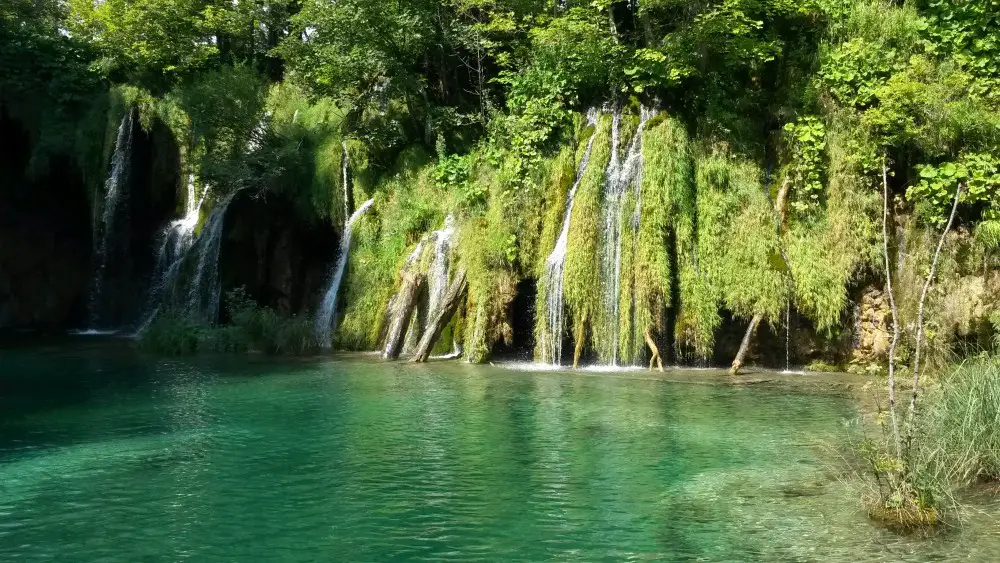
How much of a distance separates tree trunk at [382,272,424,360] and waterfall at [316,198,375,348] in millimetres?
2417

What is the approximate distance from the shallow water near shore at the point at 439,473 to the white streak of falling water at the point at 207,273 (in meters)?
7.65

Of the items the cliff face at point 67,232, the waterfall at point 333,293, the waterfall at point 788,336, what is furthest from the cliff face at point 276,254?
→ the waterfall at point 788,336

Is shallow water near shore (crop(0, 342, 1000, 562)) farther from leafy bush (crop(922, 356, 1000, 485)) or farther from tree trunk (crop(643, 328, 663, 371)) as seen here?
tree trunk (crop(643, 328, 663, 371))

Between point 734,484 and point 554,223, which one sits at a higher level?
point 554,223

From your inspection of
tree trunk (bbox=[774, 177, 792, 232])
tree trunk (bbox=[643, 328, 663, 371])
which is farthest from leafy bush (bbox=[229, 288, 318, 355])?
tree trunk (bbox=[774, 177, 792, 232])

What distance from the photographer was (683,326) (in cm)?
1572

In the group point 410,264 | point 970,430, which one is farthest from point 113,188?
point 970,430

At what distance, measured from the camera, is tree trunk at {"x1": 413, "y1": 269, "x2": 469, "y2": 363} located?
17.1m

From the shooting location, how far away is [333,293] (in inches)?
801

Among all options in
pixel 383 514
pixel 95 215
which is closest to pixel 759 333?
pixel 383 514

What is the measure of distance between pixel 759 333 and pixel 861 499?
9.46 metres

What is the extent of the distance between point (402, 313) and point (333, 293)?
3093 mm

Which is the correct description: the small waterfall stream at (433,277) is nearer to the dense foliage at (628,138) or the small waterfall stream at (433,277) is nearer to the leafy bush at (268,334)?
the dense foliage at (628,138)

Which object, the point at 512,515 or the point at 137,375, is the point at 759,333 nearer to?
the point at 512,515
